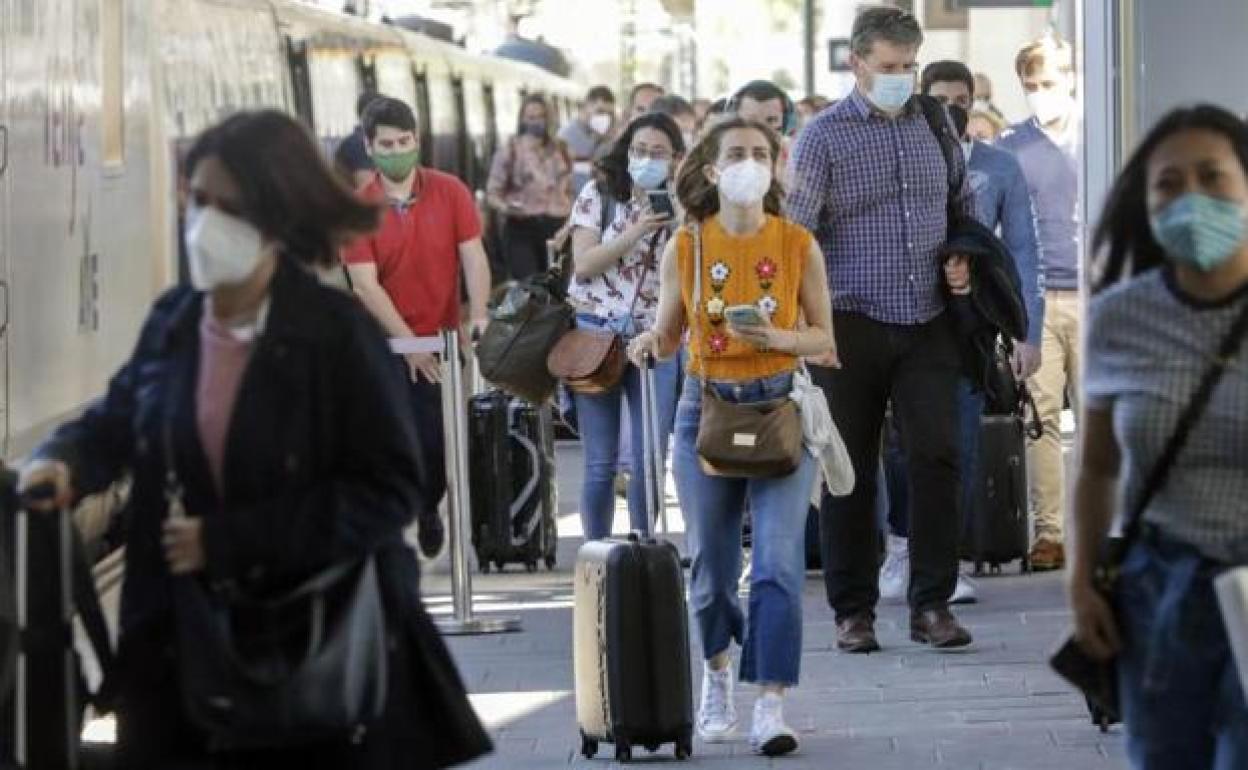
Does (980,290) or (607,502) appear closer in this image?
(980,290)

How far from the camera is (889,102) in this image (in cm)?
955

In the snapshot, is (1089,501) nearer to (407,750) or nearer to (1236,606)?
(1236,606)

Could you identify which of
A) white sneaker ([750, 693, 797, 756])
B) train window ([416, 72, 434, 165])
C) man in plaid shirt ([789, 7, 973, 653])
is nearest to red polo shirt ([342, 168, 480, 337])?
man in plaid shirt ([789, 7, 973, 653])

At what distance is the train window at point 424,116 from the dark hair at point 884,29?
16996mm

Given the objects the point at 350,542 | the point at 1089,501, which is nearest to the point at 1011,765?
the point at 1089,501

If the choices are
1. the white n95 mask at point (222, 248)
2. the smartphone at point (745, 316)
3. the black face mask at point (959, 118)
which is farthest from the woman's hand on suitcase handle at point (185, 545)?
the black face mask at point (959, 118)

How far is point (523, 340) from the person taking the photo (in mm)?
11125

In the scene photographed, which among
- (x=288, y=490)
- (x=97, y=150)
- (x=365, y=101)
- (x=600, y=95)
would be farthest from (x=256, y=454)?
(x=600, y=95)

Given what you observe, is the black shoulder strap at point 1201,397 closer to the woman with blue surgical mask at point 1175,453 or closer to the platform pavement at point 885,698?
the woman with blue surgical mask at point 1175,453

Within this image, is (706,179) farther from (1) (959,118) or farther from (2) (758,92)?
(2) (758,92)

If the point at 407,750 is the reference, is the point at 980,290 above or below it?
above

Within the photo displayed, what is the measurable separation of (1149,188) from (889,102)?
4.55 meters

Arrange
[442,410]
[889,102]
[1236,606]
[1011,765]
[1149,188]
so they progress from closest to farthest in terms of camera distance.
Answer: [1236,606], [1149,188], [1011,765], [889,102], [442,410]

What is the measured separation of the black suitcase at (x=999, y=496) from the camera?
11688 millimetres
